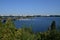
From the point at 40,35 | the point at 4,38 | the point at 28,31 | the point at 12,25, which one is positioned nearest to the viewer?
the point at 4,38

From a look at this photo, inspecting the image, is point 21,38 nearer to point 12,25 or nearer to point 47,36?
point 12,25

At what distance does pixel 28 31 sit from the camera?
847cm

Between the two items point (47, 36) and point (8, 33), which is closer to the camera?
point (8, 33)

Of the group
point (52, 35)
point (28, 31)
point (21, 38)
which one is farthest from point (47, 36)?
point (21, 38)

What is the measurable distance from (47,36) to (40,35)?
62 cm

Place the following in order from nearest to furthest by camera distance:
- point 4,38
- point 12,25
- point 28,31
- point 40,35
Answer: point 4,38 → point 12,25 → point 28,31 → point 40,35

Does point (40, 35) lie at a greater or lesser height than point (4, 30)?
lesser

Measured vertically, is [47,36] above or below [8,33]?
below

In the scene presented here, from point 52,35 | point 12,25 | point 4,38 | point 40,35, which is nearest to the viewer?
point 4,38

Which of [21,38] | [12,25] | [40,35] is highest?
[12,25]

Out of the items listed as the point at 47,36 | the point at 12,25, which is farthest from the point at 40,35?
the point at 12,25

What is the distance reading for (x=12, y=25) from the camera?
7945mm

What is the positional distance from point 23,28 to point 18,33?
2.21 feet

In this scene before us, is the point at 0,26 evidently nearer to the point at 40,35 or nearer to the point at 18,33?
the point at 18,33
